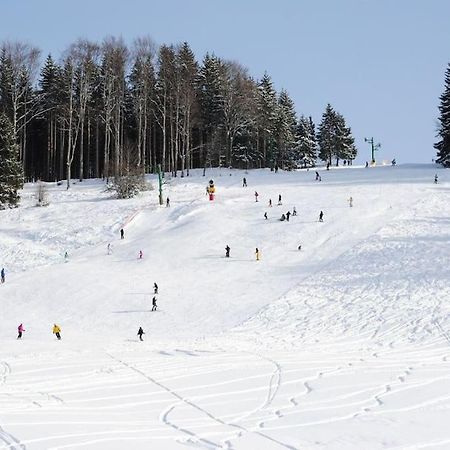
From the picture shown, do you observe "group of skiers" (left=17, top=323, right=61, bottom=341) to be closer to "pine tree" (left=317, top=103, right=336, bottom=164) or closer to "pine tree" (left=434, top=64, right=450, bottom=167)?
"pine tree" (left=434, top=64, right=450, bottom=167)

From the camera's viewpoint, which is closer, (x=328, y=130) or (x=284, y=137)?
(x=284, y=137)

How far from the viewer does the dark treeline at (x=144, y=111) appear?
60875 mm

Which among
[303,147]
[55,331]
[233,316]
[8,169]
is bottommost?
[55,331]

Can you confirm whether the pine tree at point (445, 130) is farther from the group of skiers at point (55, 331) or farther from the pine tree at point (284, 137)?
the group of skiers at point (55, 331)

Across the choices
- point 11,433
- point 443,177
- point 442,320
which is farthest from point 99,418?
point 443,177

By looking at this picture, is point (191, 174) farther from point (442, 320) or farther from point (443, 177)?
point (442, 320)

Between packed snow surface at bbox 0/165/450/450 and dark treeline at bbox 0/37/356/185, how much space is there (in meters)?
7.41

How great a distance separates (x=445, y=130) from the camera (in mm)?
61969

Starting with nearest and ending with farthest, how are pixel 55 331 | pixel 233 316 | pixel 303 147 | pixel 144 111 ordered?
pixel 55 331 → pixel 233 316 → pixel 144 111 → pixel 303 147

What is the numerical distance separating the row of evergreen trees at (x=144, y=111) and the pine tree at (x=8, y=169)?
2110 mm

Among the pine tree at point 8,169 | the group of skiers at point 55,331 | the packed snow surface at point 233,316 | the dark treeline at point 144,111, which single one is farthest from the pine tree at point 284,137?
the group of skiers at point 55,331

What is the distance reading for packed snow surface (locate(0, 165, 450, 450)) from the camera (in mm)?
11000

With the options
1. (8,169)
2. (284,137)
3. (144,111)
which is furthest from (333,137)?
(8,169)

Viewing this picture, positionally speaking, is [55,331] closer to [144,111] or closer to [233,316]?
[233,316]
